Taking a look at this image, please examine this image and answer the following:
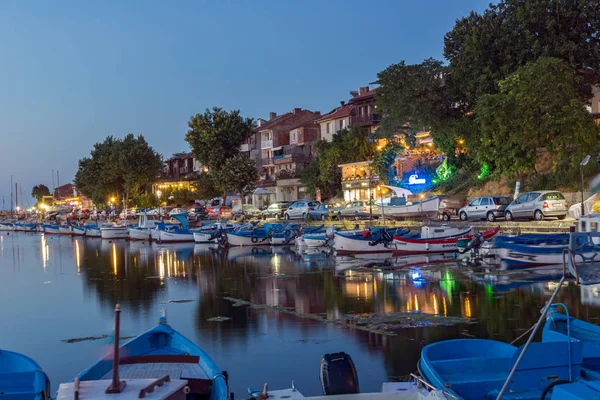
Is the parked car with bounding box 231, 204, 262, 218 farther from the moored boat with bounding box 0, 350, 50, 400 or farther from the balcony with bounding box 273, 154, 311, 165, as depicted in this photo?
the moored boat with bounding box 0, 350, 50, 400

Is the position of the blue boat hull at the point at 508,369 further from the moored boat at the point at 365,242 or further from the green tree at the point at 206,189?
the green tree at the point at 206,189

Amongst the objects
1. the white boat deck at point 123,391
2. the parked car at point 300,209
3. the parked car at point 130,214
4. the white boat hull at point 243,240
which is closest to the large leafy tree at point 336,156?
the parked car at point 300,209

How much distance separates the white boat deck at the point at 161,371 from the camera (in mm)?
7973

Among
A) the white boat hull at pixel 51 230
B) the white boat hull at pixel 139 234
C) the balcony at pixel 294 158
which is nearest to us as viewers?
the white boat hull at pixel 139 234

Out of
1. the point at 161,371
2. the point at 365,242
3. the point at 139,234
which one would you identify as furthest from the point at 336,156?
the point at 161,371

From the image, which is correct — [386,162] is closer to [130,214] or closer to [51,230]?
[130,214]

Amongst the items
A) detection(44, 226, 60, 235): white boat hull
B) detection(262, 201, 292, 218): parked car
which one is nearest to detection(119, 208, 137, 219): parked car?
detection(44, 226, 60, 235): white boat hull

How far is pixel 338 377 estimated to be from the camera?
7.57 meters

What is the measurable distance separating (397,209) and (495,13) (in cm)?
1488

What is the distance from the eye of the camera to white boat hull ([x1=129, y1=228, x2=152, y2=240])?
5429 centimetres

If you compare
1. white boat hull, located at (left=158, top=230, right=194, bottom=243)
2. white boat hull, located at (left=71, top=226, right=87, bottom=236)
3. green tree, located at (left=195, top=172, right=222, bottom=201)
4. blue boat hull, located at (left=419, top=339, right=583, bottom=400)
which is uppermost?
green tree, located at (left=195, top=172, right=222, bottom=201)

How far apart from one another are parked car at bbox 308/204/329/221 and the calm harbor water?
17.0m

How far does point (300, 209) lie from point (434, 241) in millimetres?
22137

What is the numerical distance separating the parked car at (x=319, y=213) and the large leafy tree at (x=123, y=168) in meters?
37.1
